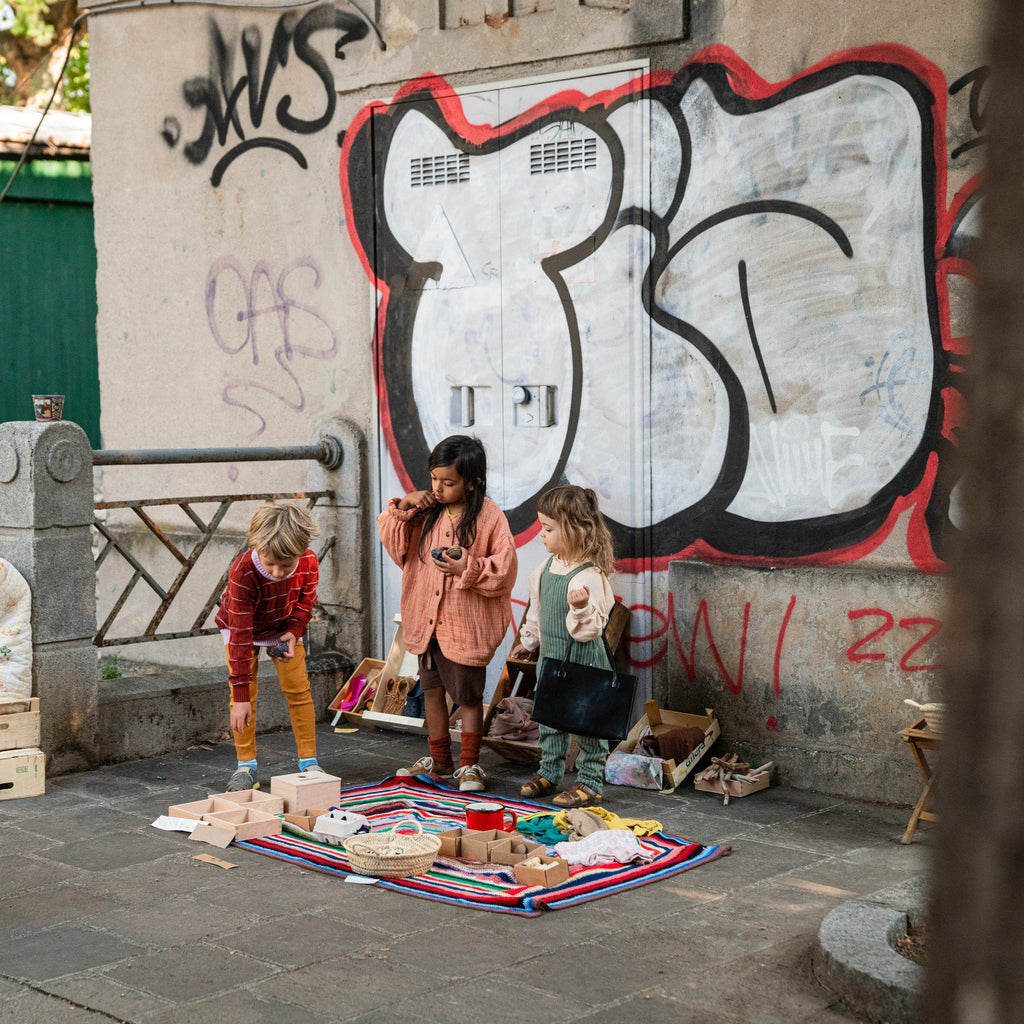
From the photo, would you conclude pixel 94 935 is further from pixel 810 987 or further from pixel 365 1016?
pixel 810 987

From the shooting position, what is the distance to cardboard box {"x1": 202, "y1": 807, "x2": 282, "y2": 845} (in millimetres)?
5547

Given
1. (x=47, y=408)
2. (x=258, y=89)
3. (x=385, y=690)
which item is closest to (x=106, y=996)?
(x=47, y=408)

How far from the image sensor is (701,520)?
6.84 m

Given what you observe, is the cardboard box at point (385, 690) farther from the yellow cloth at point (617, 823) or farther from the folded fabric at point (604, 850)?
the folded fabric at point (604, 850)

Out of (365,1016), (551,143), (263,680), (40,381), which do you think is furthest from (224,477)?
(365,1016)

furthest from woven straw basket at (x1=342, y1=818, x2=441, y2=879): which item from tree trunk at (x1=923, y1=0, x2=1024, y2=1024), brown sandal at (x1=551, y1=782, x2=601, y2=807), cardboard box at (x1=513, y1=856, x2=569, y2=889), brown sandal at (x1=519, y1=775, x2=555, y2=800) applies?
tree trunk at (x1=923, y1=0, x2=1024, y2=1024)

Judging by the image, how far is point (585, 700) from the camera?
5.99 m

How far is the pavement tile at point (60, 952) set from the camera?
164 inches

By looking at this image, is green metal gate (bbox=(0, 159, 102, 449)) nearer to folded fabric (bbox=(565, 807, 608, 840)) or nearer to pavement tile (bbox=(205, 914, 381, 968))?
folded fabric (bbox=(565, 807, 608, 840))

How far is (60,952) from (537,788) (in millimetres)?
2482

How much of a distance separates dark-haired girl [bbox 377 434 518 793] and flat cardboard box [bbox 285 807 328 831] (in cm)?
85

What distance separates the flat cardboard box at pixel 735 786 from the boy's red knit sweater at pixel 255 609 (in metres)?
2.02

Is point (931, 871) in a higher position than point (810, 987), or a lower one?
higher

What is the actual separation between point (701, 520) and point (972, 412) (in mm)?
5521
